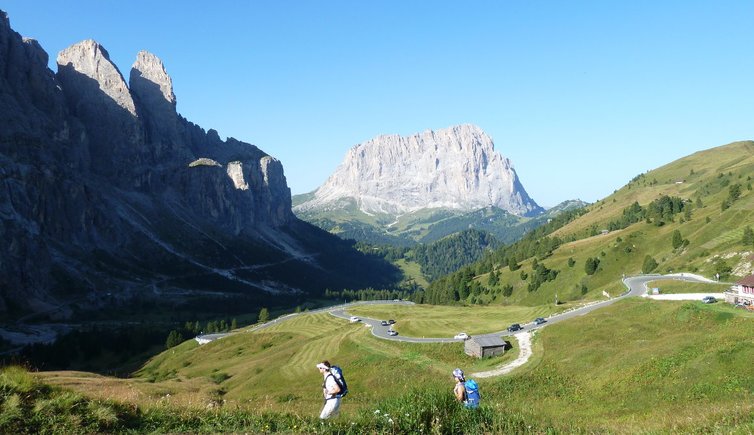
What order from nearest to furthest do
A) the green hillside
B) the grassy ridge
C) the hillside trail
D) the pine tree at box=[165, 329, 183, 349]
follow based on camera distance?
the grassy ridge < the hillside trail < the green hillside < the pine tree at box=[165, 329, 183, 349]

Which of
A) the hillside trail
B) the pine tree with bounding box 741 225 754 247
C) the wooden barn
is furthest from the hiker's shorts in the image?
the pine tree with bounding box 741 225 754 247

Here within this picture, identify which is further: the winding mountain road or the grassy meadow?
the winding mountain road

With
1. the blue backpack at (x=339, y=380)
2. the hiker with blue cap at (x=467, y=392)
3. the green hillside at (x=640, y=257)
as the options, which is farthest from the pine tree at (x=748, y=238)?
the blue backpack at (x=339, y=380)

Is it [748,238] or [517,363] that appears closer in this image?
[517,363]

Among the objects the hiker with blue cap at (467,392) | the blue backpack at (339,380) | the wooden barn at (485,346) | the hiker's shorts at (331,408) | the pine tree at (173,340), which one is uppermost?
the blue backpack at (339,380)

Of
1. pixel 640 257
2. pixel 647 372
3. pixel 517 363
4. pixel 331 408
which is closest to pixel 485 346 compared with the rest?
pixel 517 363

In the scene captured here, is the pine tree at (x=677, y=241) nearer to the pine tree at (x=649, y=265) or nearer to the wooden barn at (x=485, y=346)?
the pine tree at (x=649, y=265)

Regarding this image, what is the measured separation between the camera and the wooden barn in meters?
64.2

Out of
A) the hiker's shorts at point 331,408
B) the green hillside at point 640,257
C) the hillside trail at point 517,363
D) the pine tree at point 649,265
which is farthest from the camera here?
the pine tree at point 649,265

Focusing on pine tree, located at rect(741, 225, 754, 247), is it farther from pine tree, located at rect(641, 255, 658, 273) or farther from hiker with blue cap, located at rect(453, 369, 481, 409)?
hiker with blue cap, located at rect(453, 369, 481, 409)

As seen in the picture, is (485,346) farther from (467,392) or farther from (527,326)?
(467,392)

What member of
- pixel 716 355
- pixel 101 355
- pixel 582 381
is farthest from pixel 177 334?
pixel 716 355

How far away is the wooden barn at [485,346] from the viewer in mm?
64188

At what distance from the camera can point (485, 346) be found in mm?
64125
